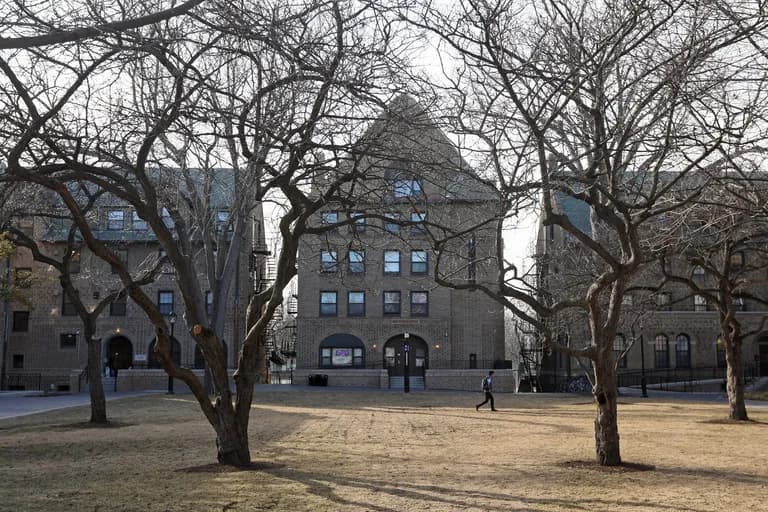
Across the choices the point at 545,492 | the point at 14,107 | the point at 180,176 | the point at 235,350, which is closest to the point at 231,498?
the point at 545,492

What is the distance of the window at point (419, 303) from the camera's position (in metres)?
54.9

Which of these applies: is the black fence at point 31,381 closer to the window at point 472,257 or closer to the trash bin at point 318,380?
the trash bin at point 318,380

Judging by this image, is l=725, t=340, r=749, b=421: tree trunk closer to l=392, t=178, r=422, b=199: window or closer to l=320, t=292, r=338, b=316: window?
l=392, t=178, r=422, b=199: window

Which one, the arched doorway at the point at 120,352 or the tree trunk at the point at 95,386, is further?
the arched doorway at the point at 120,352

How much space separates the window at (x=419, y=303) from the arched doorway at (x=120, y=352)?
1842cm

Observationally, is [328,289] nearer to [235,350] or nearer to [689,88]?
[235,350]

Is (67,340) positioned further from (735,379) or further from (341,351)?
(735,379)

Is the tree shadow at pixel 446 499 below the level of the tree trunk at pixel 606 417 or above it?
below

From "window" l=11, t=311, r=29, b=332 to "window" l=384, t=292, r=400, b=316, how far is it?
22.5 metres

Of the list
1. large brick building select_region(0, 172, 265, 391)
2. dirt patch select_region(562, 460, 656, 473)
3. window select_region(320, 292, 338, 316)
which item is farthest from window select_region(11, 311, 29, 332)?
dirt patch select_region(562, 460, 656, 473)

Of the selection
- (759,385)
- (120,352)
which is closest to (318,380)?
(120,352)

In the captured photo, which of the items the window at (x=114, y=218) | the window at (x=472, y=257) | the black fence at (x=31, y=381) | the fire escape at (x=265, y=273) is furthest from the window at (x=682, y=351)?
the window at (x=472, y=257)

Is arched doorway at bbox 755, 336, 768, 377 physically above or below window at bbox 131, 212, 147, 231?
below

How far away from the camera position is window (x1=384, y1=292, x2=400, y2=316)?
181 ft
